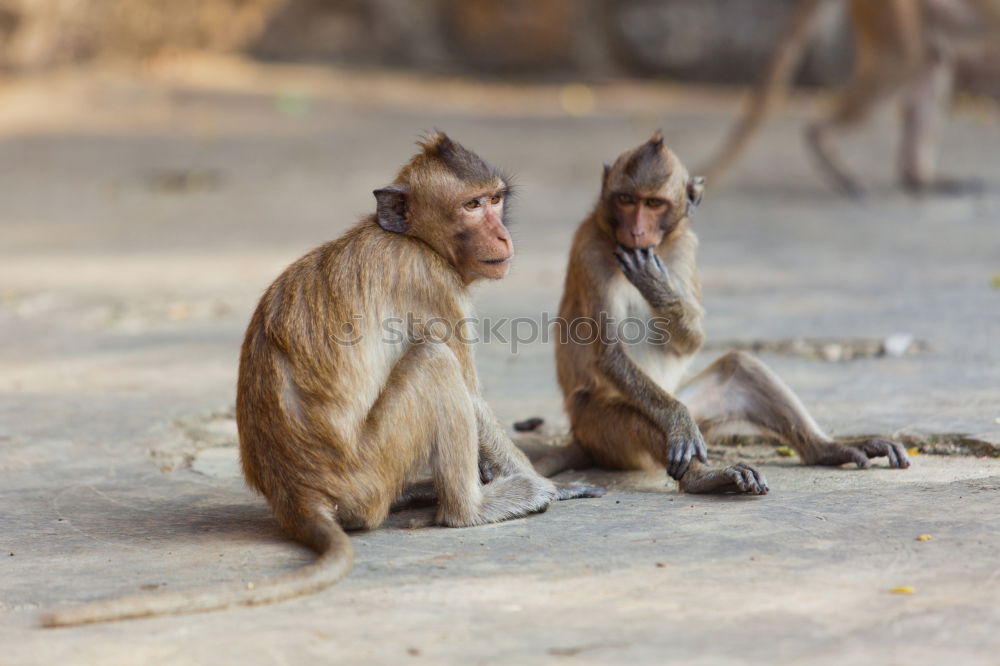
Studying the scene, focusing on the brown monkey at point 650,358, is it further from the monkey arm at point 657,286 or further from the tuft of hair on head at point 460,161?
the tuft of hair on head at point 460,161

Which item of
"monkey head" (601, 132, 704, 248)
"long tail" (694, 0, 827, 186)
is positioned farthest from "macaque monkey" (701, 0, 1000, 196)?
"monkey head" (601, 132, 704, 248)

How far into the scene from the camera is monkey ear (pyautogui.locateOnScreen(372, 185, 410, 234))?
174 inches

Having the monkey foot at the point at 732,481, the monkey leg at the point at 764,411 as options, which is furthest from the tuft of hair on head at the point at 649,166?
the monkey foot at the point at 732,481

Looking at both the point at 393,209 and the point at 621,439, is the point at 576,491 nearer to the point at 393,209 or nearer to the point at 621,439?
the point at 621,439

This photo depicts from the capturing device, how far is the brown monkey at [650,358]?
4.87 metres

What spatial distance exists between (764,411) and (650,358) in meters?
0.47

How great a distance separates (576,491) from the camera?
4660mm

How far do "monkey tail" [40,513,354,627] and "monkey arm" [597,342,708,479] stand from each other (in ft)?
4.54

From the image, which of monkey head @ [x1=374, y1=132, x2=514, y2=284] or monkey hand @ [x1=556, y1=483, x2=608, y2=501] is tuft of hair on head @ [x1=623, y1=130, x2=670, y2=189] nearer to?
monkey head @ [x1=374, y1=132, x2=514, y2=284]

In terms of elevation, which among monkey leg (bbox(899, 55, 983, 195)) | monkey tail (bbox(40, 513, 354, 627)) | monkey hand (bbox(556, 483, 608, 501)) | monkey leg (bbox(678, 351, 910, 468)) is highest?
monkey leg (bbox(899, 55, 983, 195))

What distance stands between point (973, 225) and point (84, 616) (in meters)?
8.87

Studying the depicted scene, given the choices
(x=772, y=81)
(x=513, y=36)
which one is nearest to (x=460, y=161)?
(x=772, y=81)

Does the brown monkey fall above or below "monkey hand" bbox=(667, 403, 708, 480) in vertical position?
above

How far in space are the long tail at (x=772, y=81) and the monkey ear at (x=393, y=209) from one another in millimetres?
7363
